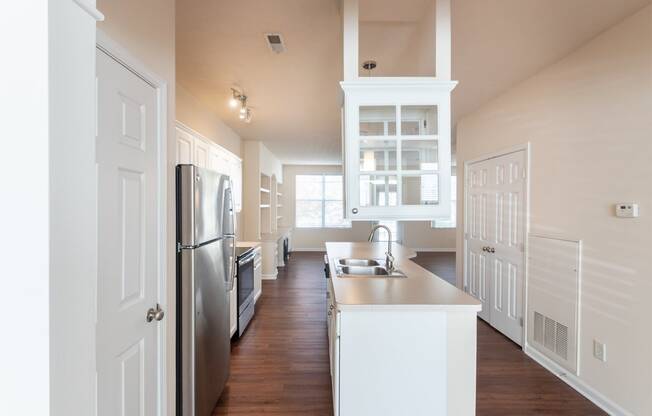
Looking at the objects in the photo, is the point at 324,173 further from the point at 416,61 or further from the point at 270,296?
the point at 416,61

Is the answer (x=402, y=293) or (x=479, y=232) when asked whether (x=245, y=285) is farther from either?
(x=479, y=232)

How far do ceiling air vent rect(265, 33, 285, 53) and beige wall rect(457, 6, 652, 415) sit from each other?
230cm

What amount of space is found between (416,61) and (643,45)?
139cm

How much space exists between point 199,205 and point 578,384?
3.12 metres

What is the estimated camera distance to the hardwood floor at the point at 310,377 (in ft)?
7.14

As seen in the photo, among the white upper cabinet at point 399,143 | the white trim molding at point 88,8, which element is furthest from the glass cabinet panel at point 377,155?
the white trim molding at point 88,8

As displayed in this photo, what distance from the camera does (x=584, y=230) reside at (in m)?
2.34

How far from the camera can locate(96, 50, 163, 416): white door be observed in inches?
44.4

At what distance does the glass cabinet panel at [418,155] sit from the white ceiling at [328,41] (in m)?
0.82

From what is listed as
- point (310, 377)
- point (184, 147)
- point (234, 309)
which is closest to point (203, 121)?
point (184, 147)

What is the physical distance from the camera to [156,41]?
4.85 ft

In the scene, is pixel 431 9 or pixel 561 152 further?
pixel 561 152

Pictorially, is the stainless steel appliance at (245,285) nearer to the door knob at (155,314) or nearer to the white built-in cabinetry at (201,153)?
the white built-in cabinetry at (201,153)
